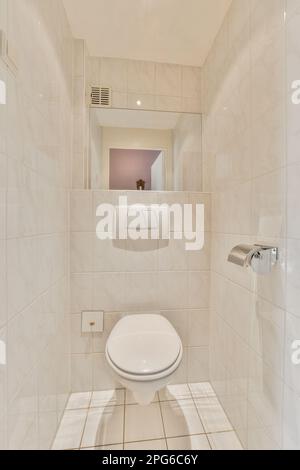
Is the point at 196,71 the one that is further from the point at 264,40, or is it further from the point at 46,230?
the point at 46,230

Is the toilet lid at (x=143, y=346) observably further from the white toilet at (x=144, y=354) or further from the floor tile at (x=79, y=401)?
the floor tile at (x=79, y=401)

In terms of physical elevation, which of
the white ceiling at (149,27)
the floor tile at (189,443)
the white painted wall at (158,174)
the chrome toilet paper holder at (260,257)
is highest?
the white ceiling at (149,27)

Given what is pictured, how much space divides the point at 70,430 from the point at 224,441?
790 millimetres

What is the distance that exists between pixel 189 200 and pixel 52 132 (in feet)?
2.97

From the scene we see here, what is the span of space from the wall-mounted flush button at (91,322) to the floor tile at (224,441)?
835 millimetres

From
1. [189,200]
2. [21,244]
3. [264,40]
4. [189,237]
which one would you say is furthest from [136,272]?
[264,40]

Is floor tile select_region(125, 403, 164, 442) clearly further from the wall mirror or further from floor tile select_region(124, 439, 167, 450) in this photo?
the wall mirror

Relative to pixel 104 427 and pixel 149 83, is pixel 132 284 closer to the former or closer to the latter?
pixel 104 427

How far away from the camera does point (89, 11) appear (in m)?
1.28

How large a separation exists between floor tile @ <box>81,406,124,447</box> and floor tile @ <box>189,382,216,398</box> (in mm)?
476

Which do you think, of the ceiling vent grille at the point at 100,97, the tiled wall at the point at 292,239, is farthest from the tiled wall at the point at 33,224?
the tiled wall at the point at 292,239

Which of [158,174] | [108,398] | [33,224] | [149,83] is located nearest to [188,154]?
[158,174]

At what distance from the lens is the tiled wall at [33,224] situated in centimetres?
69

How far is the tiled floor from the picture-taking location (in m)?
1.10
